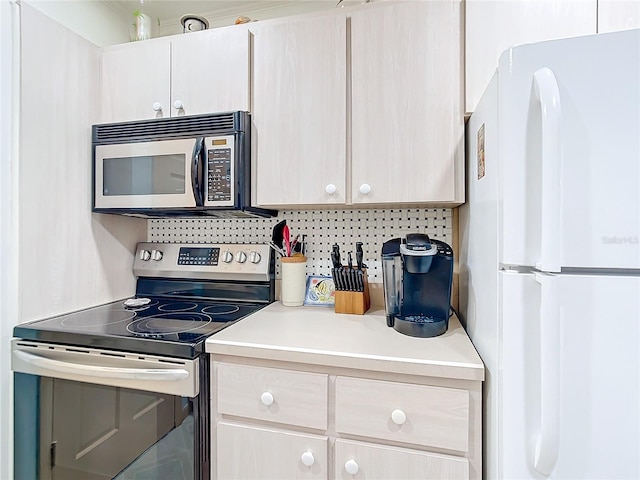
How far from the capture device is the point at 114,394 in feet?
3.93

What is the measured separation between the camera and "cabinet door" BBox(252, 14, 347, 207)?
1.36m

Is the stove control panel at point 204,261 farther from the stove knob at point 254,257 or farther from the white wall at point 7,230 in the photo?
the white wall at point 7,230

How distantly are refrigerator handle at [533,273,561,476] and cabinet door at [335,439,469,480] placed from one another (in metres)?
0.28

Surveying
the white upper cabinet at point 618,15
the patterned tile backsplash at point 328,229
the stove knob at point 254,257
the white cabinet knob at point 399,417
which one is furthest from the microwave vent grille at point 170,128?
the white upper cabinet at point 618,15

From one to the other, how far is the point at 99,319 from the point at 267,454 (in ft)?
2.88

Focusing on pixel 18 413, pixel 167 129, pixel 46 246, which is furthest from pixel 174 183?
pixel 18 413

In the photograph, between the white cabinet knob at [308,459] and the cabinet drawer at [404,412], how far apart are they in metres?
0.12

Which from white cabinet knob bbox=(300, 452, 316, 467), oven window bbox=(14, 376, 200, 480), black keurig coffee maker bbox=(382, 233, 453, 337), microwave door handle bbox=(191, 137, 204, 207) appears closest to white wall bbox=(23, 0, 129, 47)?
microwave door handle bbox=(191, 137, 204, 207)

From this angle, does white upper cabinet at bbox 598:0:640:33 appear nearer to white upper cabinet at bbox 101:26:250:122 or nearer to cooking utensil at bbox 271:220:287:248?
white upper cabinet at bbox 101:26:250:122

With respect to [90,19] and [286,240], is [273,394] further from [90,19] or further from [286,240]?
[90,19]

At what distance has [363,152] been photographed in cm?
134

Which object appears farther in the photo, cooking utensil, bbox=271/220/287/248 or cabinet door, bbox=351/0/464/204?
cooking utensil, bbox=271/220/287/248

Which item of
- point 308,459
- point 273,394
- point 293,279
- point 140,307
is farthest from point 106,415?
point 293,279

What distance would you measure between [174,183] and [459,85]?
1.21m
